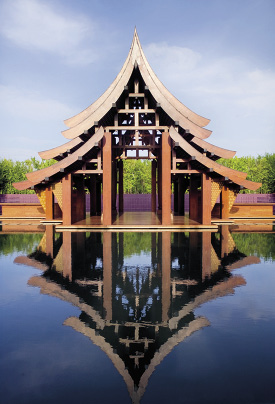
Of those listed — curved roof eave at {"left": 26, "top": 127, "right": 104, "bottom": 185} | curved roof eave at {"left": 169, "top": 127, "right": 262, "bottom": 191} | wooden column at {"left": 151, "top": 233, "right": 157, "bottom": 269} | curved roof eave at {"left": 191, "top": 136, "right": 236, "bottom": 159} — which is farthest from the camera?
curved roof eave at {"left": 191, "top": 136, "right": 236, "bottom": 159}

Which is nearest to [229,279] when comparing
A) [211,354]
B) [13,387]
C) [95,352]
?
[211,354]

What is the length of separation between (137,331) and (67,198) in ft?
42.1

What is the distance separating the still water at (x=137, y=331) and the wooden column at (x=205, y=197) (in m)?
7.85

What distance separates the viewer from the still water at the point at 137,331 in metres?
2.86

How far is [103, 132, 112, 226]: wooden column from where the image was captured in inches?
617

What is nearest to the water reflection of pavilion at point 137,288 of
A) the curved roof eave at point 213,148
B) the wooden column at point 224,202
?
the curved roof eave at point 213,148

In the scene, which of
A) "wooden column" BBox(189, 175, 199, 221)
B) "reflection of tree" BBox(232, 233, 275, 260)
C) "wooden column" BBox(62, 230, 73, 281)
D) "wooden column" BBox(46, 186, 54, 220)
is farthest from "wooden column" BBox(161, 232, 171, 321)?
"wooden column" BBox(46, 186, 54, 220)

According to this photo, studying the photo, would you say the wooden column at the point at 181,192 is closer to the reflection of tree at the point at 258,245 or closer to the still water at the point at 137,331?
the reflection of tree at the point at 258,245

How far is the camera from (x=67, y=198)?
16.1m

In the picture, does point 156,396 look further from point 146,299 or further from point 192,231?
point 192,231

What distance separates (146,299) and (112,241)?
22.2ft

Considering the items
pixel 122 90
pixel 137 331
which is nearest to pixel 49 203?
pixel 122 90

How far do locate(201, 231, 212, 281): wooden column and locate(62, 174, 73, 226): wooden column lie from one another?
7371 mm

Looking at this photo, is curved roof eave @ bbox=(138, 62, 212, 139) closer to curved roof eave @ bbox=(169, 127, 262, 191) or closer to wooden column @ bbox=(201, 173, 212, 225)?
curved roof eave @ bbox=(169, 127, 262, 191)
